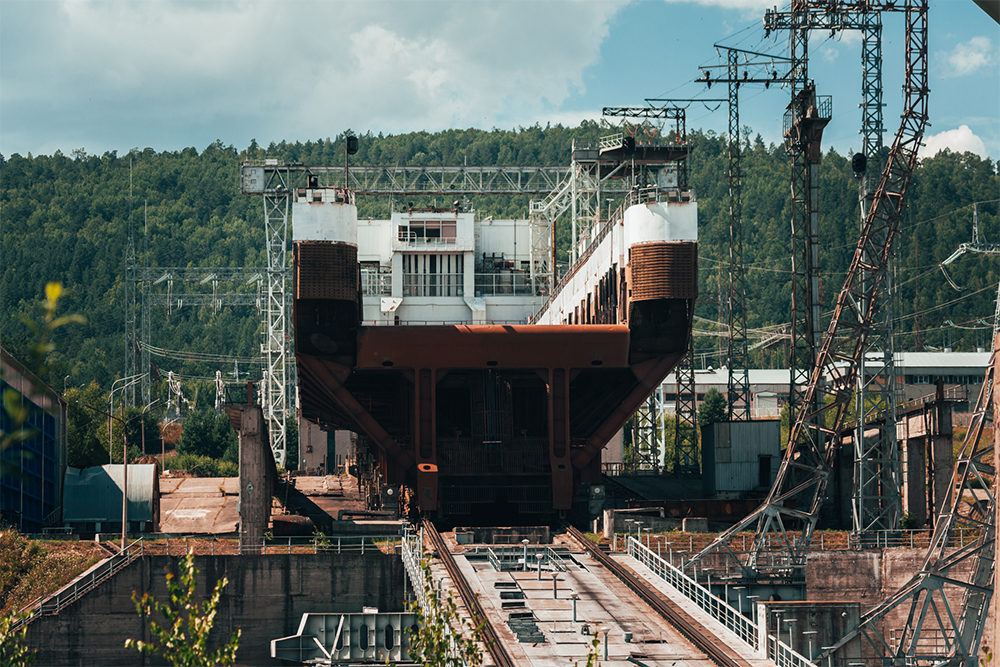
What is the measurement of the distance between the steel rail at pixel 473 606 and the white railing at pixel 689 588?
6134mm

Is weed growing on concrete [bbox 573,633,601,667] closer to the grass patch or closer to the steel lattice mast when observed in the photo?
the grass patch

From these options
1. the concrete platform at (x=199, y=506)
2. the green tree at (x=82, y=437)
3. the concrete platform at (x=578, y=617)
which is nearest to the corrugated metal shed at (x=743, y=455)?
the concrete platform at (x=578, y=617)

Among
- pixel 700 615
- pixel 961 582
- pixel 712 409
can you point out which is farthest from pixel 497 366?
pixel 712 409

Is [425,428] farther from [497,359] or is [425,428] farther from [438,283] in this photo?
[438,283]

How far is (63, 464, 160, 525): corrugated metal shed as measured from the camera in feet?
198

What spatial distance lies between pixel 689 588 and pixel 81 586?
2361 centimetres

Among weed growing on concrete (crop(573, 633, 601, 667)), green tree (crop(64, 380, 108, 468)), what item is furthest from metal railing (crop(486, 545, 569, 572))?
green tree (crop(64, 380, 108, 468))

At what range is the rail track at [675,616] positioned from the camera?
28.4m

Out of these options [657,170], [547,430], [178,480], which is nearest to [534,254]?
[657,170]

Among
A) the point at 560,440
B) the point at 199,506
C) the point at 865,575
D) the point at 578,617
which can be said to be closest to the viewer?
the point at 578,617

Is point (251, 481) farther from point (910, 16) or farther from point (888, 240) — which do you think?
point (910, 16)

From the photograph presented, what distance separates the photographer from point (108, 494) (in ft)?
201

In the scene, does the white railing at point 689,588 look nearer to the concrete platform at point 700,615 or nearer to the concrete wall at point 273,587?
the concrete platform at point 700,615

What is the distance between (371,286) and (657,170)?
24760mm
